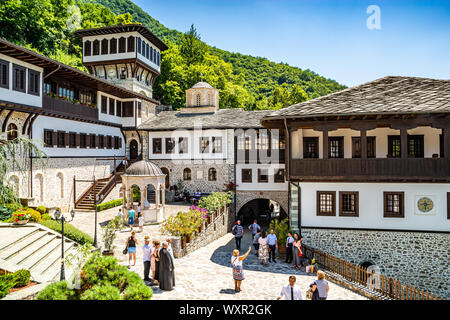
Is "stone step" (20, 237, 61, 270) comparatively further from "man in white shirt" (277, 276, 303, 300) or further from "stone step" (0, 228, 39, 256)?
"man in white shirt" (277, 276, 303, 300)

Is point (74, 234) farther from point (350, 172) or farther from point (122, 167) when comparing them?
point (122, 167)

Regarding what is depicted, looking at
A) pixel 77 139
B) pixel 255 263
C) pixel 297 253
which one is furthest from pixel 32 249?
pixel 77 139

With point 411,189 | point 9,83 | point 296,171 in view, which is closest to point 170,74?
point 9,83

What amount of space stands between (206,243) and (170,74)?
30.3m

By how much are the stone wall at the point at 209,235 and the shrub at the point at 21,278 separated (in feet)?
17.3

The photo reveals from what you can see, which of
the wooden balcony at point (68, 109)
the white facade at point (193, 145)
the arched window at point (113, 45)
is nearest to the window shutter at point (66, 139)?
the wooden balcony at point (68, 109)

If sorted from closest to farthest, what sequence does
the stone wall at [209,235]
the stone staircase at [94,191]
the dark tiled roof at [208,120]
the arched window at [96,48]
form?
the stone wall at [209,235] < the stone staircase at [94,191] < the dark tiled roof at [208,120] < the arched window at [96,48]

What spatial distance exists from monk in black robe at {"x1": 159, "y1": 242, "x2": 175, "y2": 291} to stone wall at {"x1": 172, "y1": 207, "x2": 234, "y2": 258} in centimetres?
387

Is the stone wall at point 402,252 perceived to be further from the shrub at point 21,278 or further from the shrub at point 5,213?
the shrub at point 5,213

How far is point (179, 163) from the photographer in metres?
27.3

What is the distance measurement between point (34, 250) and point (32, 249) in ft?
0.33

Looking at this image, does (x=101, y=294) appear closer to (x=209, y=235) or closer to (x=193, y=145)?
(x=209, y=235)

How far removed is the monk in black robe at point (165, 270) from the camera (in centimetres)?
908

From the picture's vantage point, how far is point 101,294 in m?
6.84
